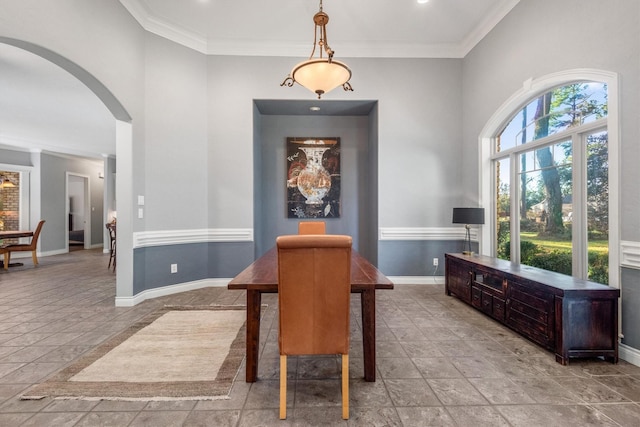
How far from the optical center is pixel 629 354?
2.05m

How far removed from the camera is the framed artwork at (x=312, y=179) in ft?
15.3

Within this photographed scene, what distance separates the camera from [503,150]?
Result: 3.55m

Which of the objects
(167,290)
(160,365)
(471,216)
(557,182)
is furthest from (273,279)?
(557,182)

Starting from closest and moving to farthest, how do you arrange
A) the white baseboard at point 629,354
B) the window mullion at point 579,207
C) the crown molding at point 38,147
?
1. the white baseboard at point 629,354
2. the window mullion at point 579,207
3. the crown molding at point 38,147

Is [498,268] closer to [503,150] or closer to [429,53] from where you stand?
[503,150]

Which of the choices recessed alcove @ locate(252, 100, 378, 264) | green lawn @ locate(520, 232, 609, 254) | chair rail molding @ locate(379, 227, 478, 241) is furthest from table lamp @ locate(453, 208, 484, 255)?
recessed alcove @ locate(252, 100, 378, 264)

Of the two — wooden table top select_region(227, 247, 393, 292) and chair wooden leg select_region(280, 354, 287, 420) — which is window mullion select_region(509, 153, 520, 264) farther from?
chair wooden leg select_region(280, 354, 287, 420)

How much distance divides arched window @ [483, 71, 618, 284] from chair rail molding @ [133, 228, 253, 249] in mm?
3506

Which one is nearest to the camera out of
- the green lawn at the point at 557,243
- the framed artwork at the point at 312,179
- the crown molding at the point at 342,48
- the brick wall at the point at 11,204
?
the green lawn at the point at 557,243

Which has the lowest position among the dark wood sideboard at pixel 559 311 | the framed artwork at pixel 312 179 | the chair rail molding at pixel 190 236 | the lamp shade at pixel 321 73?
the dark wood sideboard at pixel 559 311

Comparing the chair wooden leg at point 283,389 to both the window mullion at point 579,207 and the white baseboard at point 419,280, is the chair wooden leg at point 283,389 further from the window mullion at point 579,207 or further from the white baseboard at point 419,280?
the white baseboard at point 419,280

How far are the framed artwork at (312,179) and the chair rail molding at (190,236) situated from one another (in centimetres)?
92

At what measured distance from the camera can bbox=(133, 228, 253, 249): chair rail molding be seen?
3.44 metres

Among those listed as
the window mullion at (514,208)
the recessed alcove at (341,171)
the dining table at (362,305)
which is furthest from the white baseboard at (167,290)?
the window mullion at (514,208)
